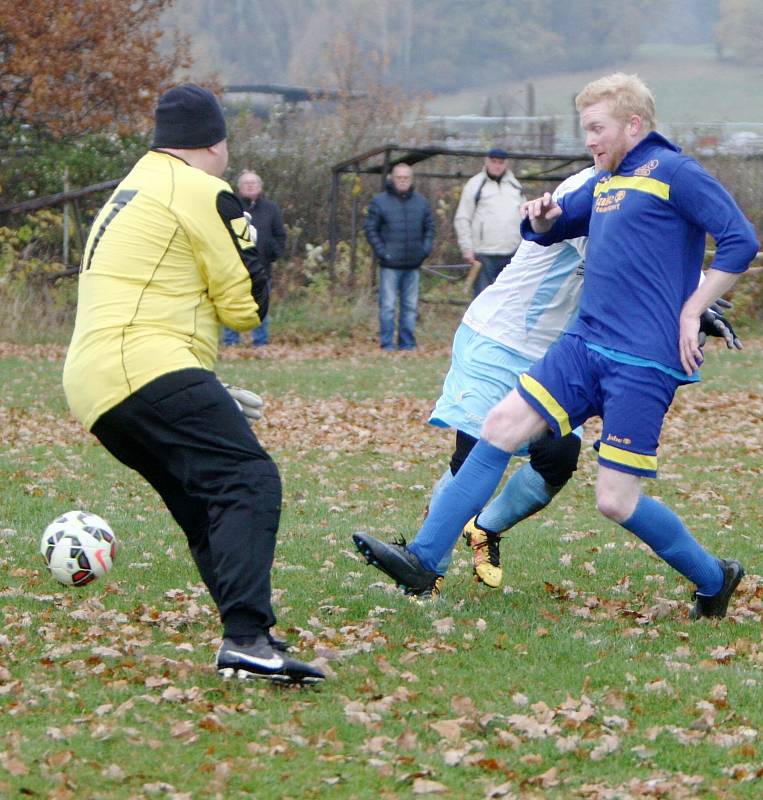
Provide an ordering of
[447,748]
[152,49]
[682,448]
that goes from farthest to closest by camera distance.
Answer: [152,49], [682,448], [447,748]

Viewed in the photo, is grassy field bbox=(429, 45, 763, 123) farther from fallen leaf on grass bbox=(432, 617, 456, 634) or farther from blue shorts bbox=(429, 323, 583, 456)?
fallen leaf on grass bbox=(432, 617, 456, 634)

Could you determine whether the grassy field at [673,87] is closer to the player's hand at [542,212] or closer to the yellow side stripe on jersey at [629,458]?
the player's hand at [542,212]

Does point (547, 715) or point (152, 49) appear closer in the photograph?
point (547, 715)

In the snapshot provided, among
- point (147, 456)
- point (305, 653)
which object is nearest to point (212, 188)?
point (147, 456)

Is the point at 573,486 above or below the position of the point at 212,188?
below

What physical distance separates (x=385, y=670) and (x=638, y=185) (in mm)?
2130

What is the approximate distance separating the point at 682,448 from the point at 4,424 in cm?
593

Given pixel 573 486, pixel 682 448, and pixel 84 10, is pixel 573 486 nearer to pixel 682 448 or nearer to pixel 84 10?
pixel 682 448

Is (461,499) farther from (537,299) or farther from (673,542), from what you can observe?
(537,299)

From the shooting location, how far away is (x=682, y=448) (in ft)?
38.2

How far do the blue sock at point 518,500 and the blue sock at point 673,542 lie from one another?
752 mm

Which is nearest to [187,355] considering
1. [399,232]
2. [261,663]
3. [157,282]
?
[157,282]

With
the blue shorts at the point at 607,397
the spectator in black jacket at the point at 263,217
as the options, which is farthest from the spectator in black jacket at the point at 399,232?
the blue shorts at the point at 607,397

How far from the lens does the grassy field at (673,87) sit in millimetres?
68438
